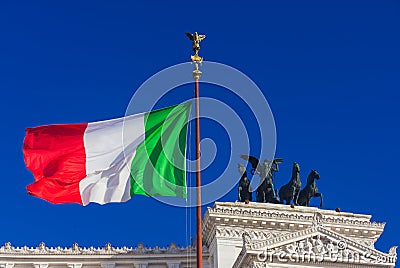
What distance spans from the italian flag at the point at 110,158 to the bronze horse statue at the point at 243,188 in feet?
78.6

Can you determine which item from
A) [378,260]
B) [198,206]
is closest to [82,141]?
[198,206]

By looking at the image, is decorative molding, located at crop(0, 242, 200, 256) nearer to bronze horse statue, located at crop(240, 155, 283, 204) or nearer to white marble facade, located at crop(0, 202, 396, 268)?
white marble facade, located at crop(0, 202, 396, 268)

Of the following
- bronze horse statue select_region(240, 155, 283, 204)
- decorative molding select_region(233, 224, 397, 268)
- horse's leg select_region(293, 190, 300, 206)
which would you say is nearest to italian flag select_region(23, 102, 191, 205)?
decorative molding select_region(233, 224, 397, 268)

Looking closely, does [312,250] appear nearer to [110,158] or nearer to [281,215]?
[281,215]

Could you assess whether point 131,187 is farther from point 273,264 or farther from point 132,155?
point 273,264

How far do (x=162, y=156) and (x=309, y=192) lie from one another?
27387 millimetres

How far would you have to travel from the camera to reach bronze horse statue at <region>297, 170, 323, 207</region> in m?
57.8

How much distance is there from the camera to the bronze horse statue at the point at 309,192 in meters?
57.8

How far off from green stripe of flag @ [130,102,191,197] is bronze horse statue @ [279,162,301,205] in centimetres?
2630

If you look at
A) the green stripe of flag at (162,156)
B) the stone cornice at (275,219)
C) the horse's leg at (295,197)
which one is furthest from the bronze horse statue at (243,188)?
the green stripe of flag at (162,156)

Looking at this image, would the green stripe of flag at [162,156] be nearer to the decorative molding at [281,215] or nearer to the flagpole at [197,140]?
the flagpole at [197,140]

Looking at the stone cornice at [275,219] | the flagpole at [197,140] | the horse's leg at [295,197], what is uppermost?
the horse's leg at [295,197]

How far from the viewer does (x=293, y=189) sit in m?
57.7

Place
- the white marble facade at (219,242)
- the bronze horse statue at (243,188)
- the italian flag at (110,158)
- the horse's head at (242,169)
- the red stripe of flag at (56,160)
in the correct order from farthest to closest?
1. the bronze horse statue at (243,188)
2. the horse's head at (242,169)
3. the white marble facade at (219,242)
4. the italian flag at (110,158)
5. the red stripe of flag at (56,160)
